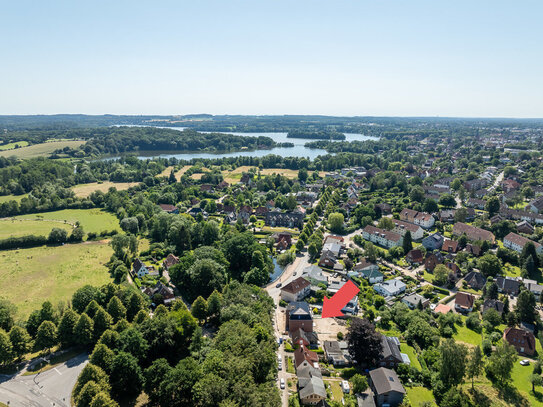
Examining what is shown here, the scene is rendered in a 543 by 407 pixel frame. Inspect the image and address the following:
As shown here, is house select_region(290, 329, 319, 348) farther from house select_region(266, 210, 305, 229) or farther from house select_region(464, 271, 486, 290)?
house select_region(266, 210, 305, 229)

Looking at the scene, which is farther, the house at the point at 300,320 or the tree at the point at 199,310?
the tree at the point at 199,310

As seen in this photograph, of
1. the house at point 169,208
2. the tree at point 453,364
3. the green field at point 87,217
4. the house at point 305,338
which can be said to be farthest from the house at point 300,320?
the house at point 169,208

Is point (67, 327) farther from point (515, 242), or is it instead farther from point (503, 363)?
point (515, 242)

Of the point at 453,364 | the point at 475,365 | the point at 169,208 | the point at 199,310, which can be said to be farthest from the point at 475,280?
the point at 169,208

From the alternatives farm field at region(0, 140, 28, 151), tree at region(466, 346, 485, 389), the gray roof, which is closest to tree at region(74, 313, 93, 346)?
the gray roof

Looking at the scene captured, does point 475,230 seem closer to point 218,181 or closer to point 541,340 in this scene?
point 541,340

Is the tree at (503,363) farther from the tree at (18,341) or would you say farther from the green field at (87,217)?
the green field at (87,217)
